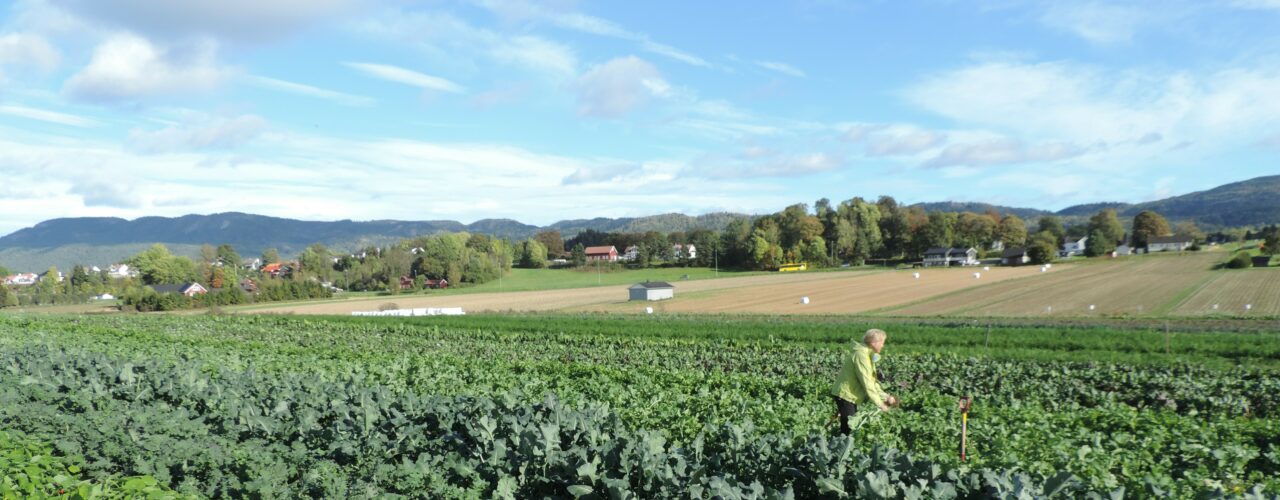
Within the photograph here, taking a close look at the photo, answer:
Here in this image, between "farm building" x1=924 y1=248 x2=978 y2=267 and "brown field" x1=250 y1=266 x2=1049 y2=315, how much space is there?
51.3 ft

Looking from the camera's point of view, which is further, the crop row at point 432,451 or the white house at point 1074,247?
the white house at point 1074,247

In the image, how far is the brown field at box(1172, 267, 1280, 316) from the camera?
136ft

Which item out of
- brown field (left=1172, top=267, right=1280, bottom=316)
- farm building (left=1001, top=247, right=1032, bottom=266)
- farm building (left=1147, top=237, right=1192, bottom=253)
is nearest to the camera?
brown field (left=1172, top=267, right=1280, bottom=316)

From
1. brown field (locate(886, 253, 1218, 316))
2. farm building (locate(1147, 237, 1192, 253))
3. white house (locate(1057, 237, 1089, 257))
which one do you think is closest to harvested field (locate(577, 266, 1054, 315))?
brown field (locate(886, 253, 1218, 316))

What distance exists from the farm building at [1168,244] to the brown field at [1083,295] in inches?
1878

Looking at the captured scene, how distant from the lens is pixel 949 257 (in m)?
109

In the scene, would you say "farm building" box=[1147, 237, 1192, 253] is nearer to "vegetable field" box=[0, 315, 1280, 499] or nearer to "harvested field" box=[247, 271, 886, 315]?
"harvested field" box=[247, 271, 886, 315]

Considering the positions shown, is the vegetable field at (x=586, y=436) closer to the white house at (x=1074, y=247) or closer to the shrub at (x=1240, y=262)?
the shrub at (x=1240, y=262)

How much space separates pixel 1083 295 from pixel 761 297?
2603 cm

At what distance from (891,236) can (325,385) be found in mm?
124863

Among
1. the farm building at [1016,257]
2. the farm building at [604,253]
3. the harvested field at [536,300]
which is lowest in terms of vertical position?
the harvested field at [536,300]

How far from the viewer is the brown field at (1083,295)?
4544 centimetres

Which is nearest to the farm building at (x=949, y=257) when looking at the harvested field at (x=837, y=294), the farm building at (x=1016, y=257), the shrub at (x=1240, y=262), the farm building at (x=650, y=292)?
the farm building at (x=1016, y=257)

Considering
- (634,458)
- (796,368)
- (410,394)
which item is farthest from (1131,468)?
(796,368)
